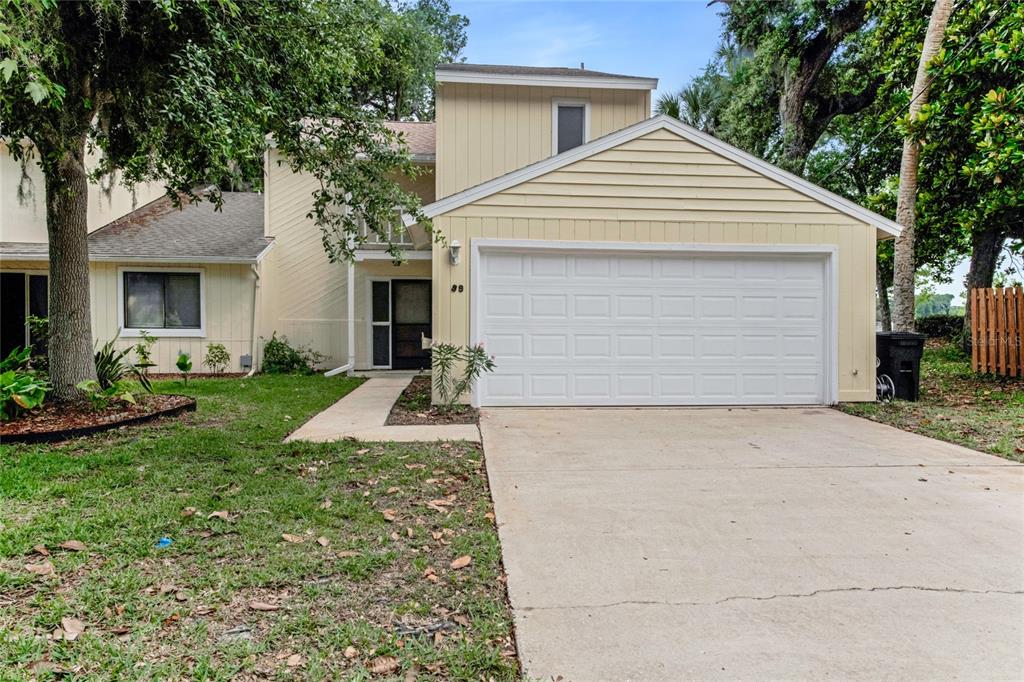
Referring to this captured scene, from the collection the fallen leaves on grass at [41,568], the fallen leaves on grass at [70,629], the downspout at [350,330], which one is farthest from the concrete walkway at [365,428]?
the downspout at [350,330]

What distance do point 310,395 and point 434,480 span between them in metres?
5.27

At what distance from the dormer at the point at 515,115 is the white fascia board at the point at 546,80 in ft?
0.06

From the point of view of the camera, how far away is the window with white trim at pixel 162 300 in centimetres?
1180

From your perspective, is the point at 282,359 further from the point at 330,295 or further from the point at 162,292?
the point at 162,292

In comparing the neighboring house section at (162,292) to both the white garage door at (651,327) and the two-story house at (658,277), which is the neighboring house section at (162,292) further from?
the white garage door at (651,327)

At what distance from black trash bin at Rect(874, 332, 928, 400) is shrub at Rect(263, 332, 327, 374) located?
430 inches

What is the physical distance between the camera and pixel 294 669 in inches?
84.4

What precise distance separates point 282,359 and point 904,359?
37.9 feet

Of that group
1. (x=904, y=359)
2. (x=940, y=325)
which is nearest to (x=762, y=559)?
(x=904, y=359)

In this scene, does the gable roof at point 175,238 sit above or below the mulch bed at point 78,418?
above

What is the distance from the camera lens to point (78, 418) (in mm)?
6285

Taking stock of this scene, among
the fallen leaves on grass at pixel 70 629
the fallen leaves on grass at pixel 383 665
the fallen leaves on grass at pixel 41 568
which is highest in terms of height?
the fallen leaves on grass at pixel 41 568

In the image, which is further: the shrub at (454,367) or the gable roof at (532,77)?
the gable roof at (532,77)

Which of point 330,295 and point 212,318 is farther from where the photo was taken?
point 330,295
